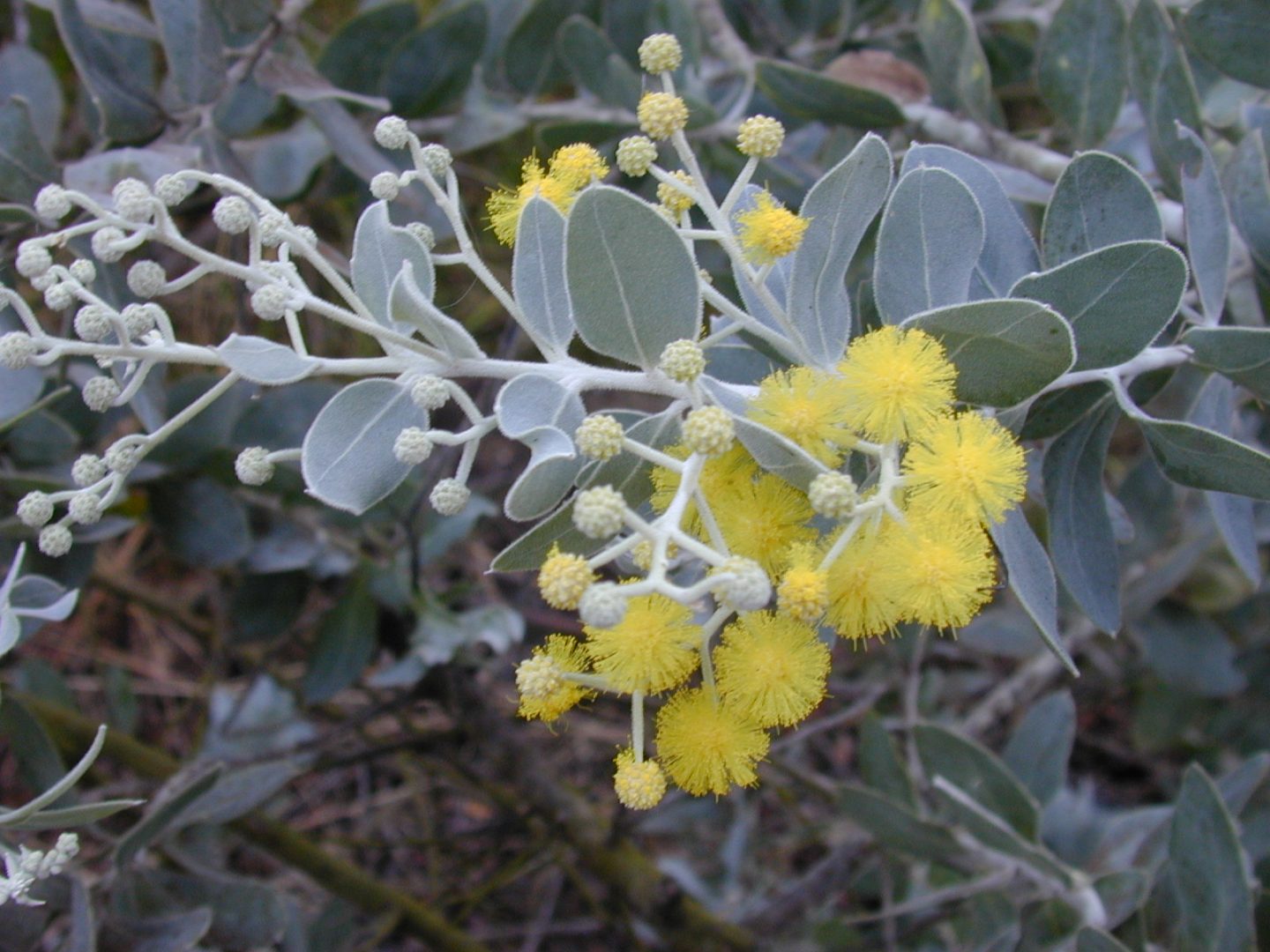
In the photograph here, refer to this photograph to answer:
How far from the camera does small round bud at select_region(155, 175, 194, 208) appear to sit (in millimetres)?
1336

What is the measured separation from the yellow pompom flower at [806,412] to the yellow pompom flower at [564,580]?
0.30 m

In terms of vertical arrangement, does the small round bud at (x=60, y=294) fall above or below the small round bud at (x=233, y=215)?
below

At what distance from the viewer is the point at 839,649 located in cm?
354

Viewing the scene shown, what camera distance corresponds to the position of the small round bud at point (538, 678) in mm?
1219

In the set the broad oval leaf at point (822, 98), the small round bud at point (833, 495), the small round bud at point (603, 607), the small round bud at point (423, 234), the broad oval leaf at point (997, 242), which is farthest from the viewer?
the broad oval leaf at point (822, 98)

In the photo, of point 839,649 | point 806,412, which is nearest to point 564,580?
point 806,412

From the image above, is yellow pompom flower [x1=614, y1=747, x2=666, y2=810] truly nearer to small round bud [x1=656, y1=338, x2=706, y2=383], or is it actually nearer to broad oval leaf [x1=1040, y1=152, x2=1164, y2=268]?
small round bud [x1=656, y1=338, x2=706, y2=383]

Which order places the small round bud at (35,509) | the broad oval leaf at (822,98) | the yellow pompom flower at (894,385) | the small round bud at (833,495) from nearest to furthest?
the small round bud at (833,495)
the yellow pompom flower at (894,385)
the small round bud at (35,509)
the broad oval leaf at (822,98)

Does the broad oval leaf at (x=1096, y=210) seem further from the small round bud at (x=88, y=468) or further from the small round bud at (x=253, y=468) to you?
the small round bud at (x=88, y=468)

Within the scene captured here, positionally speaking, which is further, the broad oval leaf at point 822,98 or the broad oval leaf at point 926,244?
the broad oval leaf at point 822,98

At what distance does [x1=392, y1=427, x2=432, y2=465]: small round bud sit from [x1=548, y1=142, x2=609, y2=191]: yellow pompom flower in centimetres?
40

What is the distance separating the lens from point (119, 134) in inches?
81.6

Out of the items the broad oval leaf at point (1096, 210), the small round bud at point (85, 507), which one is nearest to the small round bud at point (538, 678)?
the small round bud at point (85, 507)

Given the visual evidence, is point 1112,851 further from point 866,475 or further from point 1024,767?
point 866,475
